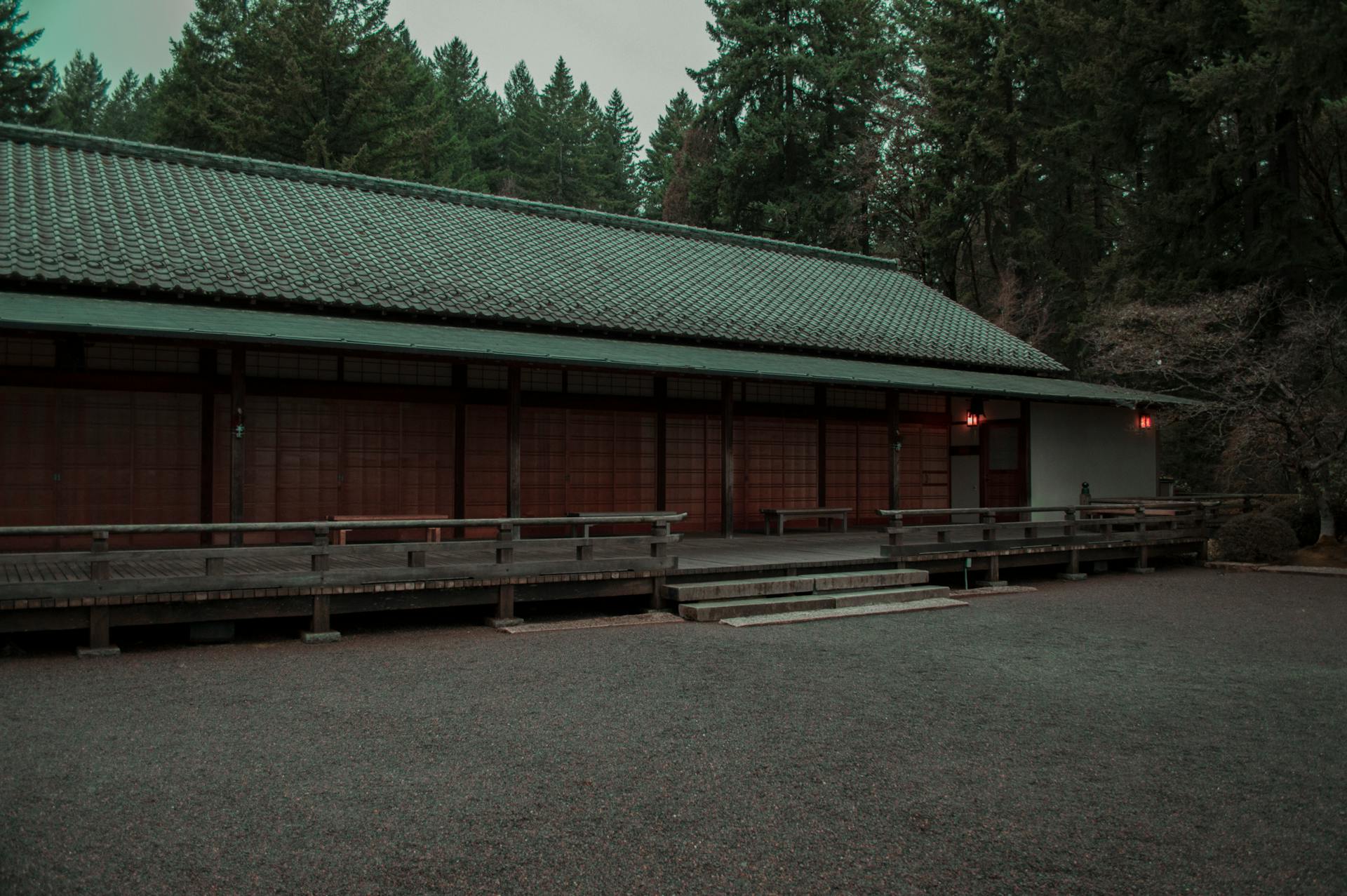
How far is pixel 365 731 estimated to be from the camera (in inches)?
199

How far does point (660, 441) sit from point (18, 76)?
28.8 meters

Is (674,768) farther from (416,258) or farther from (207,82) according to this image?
(207,82)

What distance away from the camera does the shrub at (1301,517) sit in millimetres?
14633

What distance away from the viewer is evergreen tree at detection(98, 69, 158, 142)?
141 feet

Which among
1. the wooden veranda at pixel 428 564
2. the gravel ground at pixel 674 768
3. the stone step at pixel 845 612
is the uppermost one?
the wooden veranda at pixel 428 564

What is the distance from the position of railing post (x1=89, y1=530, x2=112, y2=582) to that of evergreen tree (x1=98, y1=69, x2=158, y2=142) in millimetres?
38413

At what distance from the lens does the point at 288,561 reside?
8.59m

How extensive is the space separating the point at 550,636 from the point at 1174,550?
1061cm

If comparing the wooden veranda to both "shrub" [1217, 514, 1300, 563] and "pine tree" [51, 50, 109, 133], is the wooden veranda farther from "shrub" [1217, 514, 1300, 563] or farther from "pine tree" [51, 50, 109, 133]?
"pine tree" [51, 50, 109, 133]

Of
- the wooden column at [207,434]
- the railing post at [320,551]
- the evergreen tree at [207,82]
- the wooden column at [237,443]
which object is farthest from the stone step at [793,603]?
the evergreen tree at [207,82]

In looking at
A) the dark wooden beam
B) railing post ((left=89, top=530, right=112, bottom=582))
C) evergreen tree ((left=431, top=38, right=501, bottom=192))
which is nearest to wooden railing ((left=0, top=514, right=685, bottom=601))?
railing post ((left=89, top=530, right=112, bottom=582))

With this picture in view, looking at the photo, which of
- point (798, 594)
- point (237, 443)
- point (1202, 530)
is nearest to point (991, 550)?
point (798, 594)

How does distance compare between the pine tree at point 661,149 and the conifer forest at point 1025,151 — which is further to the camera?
the pine tree at point 661,149

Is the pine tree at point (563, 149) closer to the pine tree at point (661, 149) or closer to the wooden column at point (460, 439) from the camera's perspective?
the pine tree at point (661, 149)
